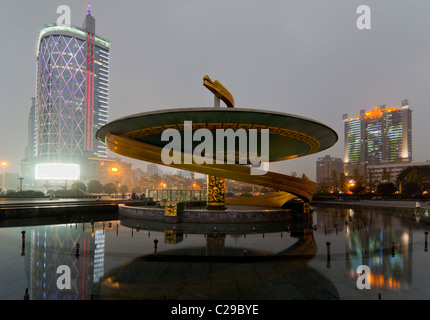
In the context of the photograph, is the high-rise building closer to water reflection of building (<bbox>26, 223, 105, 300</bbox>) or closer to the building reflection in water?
water reflection of building (<bbox>26, 223, 105, 300</bbox>)

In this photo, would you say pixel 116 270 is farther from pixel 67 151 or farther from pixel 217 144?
pixel 67 151

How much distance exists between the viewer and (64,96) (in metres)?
151

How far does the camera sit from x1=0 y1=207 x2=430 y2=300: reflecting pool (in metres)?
8.53

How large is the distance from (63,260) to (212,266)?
729cm

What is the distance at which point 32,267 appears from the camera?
35.9ft

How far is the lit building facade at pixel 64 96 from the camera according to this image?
14950 cm

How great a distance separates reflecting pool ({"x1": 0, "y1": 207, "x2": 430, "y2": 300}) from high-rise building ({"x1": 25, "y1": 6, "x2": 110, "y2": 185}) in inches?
6104

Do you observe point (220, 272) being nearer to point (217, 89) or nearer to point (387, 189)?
point (217, 89)

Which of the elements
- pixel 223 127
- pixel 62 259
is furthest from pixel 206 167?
pixel 62 259

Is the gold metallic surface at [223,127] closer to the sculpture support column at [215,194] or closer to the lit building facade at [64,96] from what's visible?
the sculpture support column at [215,194]

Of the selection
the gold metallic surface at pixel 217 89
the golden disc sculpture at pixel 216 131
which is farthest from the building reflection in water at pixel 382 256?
the gold metallic surface at pixel 217 89

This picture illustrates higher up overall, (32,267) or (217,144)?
(217,144)
